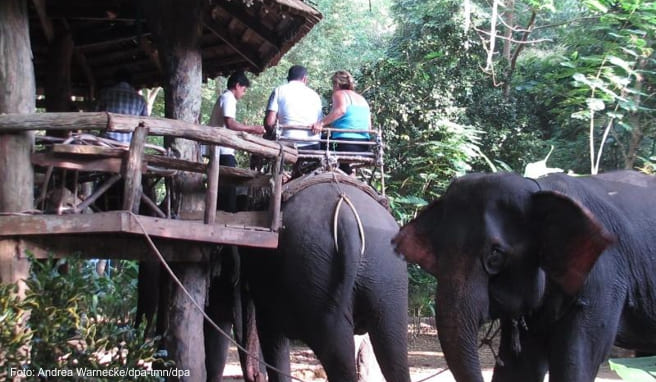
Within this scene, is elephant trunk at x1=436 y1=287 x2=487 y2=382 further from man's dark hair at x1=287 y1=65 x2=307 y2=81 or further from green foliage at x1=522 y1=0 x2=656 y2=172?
green foliage at x1=522 y1=0 x2=656 y2=172

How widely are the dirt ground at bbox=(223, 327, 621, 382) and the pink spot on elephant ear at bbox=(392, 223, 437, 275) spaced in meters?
4.62

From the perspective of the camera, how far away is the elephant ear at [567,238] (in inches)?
156

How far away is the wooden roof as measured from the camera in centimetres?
773

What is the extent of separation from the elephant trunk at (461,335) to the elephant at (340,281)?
2.26 metres

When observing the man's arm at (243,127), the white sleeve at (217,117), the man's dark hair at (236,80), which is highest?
the man's dark hair at (236,80)

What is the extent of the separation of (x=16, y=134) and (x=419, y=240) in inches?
123

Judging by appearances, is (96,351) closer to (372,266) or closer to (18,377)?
(18,377)

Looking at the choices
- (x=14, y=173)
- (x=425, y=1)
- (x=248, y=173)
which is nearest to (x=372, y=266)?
(x=248, y=173)

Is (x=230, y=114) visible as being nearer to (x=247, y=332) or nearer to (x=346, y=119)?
(x=346, y=119)

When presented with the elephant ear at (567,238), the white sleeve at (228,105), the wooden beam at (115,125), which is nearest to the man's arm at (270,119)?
the white sleeve at (228,105)

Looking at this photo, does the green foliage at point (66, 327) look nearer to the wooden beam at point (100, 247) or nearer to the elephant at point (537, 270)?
the wooden beam at point (100, 247)

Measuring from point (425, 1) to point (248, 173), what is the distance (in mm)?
12566

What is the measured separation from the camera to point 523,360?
4.70 meters

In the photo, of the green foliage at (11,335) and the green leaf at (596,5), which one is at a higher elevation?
the green leaf at (596,5)
